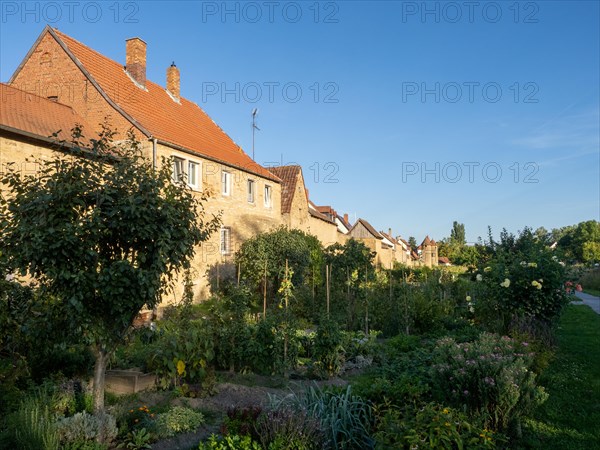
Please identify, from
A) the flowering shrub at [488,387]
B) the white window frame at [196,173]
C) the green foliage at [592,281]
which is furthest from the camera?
the green foliage at [592,281]

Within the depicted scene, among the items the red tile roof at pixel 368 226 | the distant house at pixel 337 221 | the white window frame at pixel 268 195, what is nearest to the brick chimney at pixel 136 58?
the white window frame at pixel 268 195

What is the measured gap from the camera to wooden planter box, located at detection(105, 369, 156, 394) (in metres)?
6.85

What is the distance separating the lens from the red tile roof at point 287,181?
2629 cm

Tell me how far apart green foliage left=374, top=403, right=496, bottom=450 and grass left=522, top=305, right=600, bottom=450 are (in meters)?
1.33

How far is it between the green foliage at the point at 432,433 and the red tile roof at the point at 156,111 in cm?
1448

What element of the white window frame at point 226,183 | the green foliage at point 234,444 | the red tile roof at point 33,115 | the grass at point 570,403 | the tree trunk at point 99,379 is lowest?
the grass at point 570,403

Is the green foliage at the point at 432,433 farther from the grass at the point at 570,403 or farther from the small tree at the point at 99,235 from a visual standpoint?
the small tree at the point at 99,235

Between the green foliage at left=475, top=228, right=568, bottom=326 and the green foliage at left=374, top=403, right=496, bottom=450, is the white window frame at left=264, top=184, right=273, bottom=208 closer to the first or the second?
the green foliage at left=475, top=228, right=568, bottom=326

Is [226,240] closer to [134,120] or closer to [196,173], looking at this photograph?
[196,173]

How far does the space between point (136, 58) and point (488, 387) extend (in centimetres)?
1997

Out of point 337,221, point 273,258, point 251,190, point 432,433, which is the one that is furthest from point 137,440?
point 337,221

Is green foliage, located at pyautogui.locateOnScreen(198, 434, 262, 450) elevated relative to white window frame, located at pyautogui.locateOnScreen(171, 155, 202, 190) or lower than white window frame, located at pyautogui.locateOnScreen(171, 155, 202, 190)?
lower

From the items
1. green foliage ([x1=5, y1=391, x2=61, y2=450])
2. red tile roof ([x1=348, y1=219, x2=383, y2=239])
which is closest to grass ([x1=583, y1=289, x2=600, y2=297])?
red tile roof ([x1=348, y1=219, x2=383, y2=239])

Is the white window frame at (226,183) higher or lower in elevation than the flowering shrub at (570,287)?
higher
